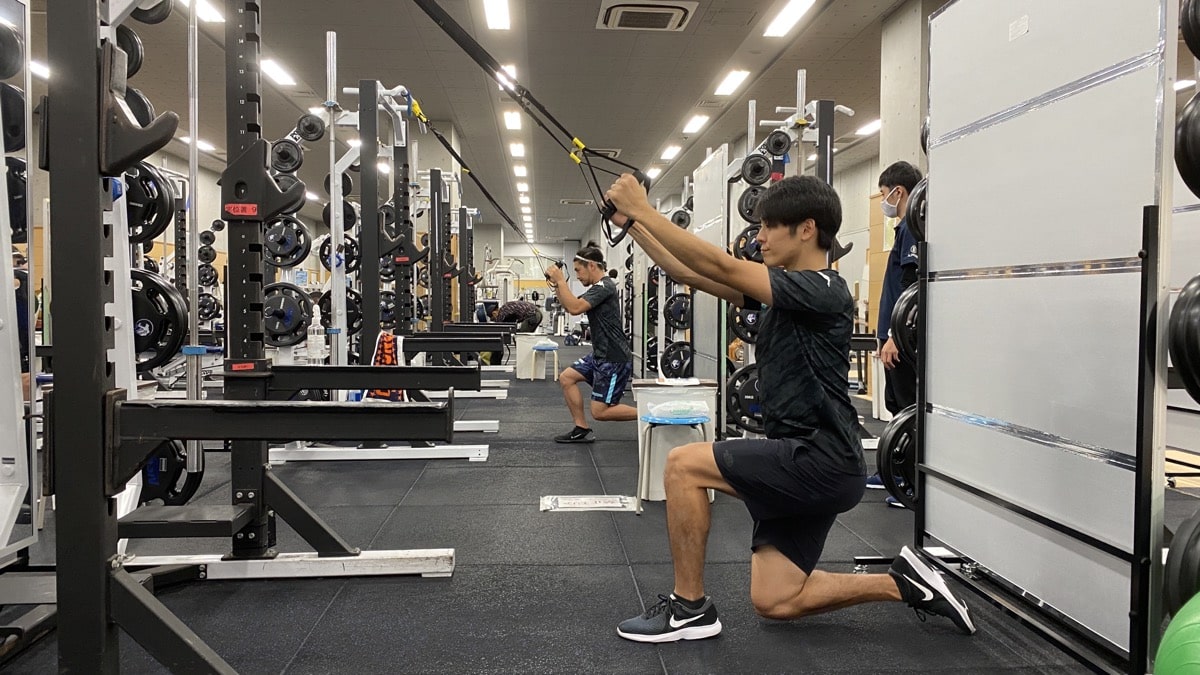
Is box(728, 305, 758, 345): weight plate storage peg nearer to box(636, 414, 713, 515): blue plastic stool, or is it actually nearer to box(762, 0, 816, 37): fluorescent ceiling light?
box(636, 414, 713, 515): blue plastic stool

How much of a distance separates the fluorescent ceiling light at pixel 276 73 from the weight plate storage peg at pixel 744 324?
21.9 feet

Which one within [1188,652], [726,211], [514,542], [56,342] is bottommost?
[514,542]

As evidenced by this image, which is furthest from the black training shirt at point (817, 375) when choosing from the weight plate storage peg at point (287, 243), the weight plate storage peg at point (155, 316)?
the weight plate storage peg at point (287, 243)

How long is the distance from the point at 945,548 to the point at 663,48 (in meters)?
6.70

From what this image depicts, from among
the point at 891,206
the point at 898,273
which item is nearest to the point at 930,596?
the point at 898,273

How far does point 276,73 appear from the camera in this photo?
919cm

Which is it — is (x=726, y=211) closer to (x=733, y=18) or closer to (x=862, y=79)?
(x=733, y=18)

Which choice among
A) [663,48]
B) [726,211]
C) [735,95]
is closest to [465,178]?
[735,95]

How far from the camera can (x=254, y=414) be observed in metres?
1.61

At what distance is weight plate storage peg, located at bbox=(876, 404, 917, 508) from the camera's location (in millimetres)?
2959

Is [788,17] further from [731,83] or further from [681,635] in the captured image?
[681,635]

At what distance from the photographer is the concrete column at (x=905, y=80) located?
655cm

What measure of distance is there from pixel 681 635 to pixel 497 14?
6.52 metres

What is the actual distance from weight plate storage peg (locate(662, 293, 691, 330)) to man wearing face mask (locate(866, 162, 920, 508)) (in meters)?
3.26
